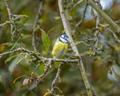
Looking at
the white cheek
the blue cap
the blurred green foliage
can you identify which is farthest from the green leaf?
the white cheek

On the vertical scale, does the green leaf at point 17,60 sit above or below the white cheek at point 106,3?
below

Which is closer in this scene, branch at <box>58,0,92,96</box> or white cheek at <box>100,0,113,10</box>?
branch at <box>58,0,92,96</box>

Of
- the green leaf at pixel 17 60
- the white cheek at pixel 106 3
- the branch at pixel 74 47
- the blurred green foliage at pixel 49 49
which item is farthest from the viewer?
the white cheek at pixel 106 3

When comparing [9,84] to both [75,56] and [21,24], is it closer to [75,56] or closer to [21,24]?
[21,24]

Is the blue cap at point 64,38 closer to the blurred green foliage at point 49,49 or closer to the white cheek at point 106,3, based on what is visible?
the blurred green foliage at point 49,49

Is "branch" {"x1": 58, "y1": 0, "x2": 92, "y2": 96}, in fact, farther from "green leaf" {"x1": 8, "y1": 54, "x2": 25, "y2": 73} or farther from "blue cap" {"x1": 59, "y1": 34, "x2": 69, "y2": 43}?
"green leaf" {"x1": 8, "y1": 54, "x2": 25, "y2": 73}

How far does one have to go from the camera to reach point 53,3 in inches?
99.1

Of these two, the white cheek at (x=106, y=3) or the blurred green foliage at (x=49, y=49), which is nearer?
the blurred green foliage at (x=49, y=49)

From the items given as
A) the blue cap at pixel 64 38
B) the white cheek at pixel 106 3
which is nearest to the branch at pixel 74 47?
the blue cap at pixel 64 38

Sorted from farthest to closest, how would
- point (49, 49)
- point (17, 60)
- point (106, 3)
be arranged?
point (106, 3) < point (49, 49) < point (17, 60)

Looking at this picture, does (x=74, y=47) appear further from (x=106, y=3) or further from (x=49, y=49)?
(x=106, y=3)

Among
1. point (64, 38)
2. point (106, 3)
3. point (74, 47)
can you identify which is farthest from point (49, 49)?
point (106, 3)

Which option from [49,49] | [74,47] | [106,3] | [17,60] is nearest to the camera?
[74,47]

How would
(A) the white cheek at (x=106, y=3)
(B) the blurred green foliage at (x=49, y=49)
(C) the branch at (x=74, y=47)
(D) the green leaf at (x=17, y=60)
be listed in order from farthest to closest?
(A) the white cheek at (x=106, y=3) < (B) the blurred green foliage at (x=49, y=49) < (D) the green leaf at (x=17, y=60) < (C) the branch at (x=74, y=47)
